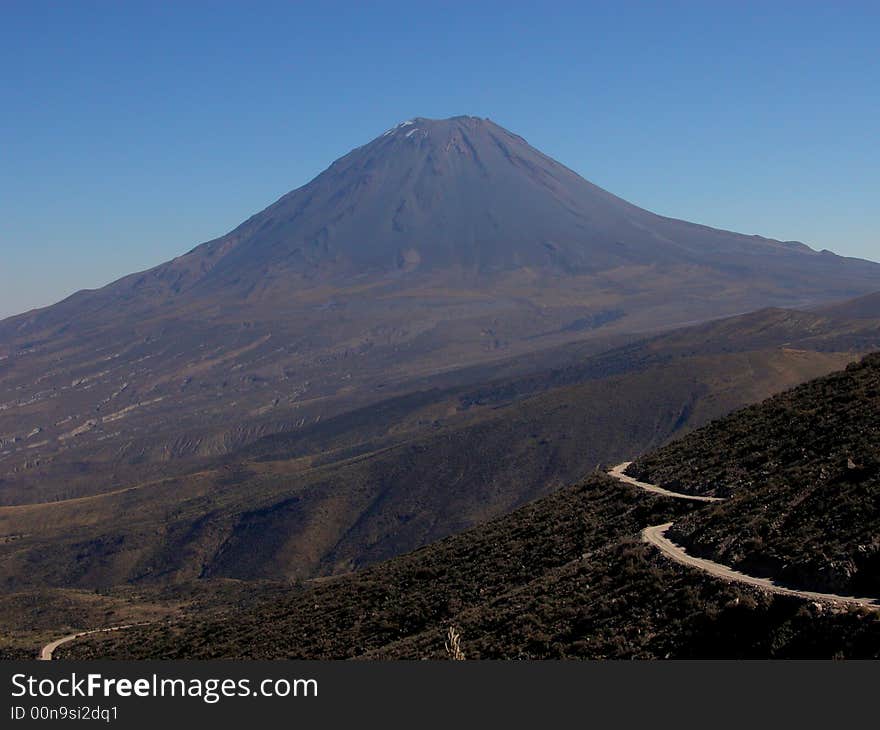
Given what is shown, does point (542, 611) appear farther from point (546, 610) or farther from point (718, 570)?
point (718, 570)

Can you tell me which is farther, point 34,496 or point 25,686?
point 34,496

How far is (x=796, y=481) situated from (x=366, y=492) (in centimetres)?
8569

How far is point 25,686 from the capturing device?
603 inches

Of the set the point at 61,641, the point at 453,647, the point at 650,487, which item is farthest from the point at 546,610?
the point at 61,641

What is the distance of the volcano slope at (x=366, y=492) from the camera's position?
96062mm

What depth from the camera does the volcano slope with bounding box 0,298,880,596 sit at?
96.1 meters

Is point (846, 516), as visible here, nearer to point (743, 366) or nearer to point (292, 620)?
point (292, 620)

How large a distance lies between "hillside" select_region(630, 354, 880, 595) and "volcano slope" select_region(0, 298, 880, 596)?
56650 mm

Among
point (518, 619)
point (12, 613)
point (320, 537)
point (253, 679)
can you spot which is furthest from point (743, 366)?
point (253, 679)

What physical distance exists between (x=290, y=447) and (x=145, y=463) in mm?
38259

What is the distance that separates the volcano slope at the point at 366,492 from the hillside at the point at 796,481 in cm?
5665

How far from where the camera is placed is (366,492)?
357 ft

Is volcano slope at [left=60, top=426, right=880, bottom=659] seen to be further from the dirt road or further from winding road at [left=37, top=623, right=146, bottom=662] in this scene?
winding road at [left=37, top=623, right=146, bottom=662]

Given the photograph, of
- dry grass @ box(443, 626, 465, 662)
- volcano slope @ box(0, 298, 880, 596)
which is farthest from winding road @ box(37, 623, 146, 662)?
volcano slope @ box(0, 298, 880, 596)
